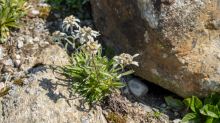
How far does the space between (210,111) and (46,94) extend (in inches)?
117

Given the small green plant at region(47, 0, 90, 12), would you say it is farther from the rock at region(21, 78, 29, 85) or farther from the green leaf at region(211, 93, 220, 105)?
the green leaf at region(211, 93, 220, 105)

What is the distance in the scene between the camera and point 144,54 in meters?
3.58

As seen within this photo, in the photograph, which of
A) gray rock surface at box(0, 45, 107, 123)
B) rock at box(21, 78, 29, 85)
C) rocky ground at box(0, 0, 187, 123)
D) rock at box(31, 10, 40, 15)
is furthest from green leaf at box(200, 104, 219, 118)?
rock at box(31, 10, 40, 15)

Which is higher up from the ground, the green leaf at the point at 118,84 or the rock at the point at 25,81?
the rock at the point at 25,81

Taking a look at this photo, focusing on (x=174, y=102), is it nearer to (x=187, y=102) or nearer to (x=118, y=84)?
(x=187, y=102)

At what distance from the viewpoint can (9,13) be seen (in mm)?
4059

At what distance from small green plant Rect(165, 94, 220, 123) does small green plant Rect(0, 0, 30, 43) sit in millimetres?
4164

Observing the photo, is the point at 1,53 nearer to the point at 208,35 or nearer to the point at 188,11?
the point at 188,11

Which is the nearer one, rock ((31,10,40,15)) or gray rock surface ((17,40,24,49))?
gray rock surface ((17,40,24,49))

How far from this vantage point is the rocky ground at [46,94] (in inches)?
111

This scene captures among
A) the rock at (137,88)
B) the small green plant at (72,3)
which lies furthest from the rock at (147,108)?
the small green plant at (72,3)

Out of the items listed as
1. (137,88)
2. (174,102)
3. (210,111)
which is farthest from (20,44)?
(210,111)

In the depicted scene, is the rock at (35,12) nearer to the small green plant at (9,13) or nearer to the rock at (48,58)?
the small green plant at (9,13)

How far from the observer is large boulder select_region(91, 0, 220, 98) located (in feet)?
10.2
